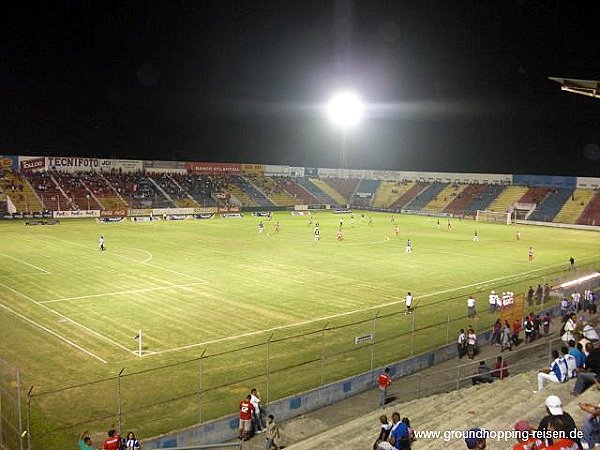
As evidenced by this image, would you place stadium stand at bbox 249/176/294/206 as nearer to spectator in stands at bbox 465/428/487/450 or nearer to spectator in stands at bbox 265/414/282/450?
spectator in stands at bbox 265/414/282/450

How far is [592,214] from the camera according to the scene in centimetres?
8169

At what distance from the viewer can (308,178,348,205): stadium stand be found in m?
113

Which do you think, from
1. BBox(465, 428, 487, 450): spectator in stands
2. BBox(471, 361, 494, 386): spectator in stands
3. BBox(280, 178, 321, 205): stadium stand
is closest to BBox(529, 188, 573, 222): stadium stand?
BBox(280, 178, 321, 205): stadium stand

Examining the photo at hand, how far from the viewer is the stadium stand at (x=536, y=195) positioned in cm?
9055

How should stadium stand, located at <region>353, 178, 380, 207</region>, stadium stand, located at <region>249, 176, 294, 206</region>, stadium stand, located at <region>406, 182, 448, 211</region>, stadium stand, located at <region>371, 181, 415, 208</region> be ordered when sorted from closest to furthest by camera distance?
stadium stand, located at <region>249, 176, 294, 206</region> → stadium stand, located at <region>406, 182, 448, 211</region> → stadium stand, located at <region>371, 181, 415, 208</region> → stadium stand, located at <region>353, 178, 380, 207</region>

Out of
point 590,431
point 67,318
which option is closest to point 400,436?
point 590,431

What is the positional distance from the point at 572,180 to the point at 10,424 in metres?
92.4

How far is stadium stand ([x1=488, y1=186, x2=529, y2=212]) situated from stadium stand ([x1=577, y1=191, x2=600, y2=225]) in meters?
11.4

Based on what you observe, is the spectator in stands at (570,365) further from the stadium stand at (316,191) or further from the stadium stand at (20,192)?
the stadium stand at (316,191)

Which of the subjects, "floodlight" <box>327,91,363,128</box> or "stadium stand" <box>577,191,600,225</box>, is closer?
"stadium stand" <box>577,191,600,225</box>

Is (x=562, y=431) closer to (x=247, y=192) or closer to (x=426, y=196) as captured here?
(x=247, y=192)

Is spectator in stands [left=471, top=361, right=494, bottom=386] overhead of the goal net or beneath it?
beneath

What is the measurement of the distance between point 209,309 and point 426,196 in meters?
83.9

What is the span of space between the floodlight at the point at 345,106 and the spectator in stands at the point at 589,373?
7849 centimetres
